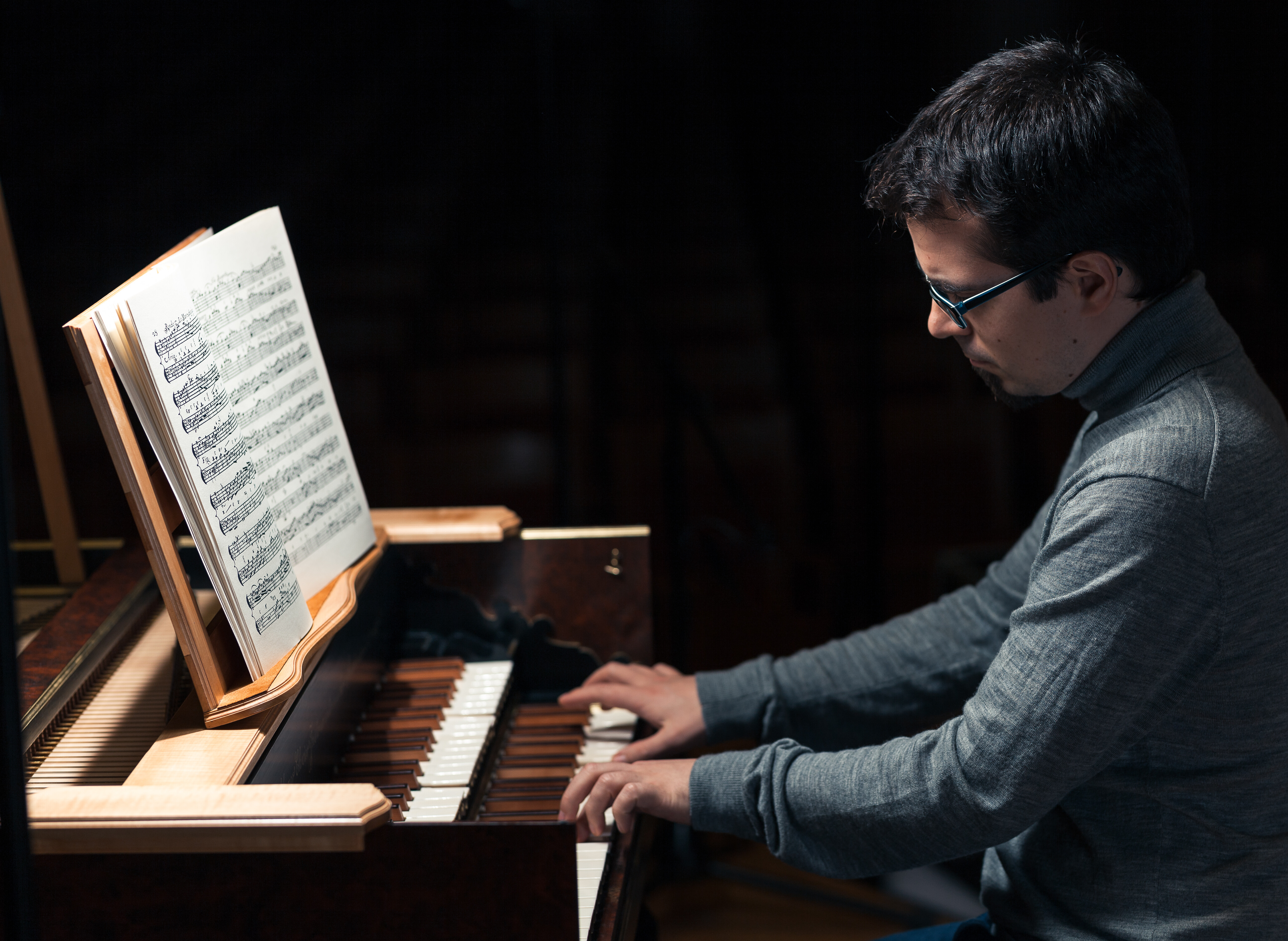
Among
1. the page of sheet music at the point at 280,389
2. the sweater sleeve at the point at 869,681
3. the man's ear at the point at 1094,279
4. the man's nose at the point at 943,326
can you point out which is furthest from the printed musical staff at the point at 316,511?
the man's ear at the point at 1094,279

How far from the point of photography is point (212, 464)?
1.20 metres

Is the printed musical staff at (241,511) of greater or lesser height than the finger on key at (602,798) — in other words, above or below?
above

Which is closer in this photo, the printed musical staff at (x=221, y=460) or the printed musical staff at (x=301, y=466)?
the printed musical staff at (x=221, y=460)

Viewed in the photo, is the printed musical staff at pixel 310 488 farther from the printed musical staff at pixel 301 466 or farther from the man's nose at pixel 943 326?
the man's nose at pixel 943 326

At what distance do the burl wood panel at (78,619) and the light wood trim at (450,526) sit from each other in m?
0.34

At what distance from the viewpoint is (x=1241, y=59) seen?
2.49 m

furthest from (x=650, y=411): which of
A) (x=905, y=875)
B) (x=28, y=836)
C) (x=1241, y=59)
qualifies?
(x=28, y=836)

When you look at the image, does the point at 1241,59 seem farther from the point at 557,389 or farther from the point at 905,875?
the point at 905,875

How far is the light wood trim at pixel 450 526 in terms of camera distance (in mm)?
1717

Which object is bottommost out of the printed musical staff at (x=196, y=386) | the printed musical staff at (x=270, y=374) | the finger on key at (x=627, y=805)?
the finger on key at (x=627, y=805)

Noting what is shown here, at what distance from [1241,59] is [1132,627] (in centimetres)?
195

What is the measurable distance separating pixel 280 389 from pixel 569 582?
0.53m

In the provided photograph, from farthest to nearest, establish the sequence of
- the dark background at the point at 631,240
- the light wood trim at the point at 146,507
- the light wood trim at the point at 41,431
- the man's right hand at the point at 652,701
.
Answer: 1. the dark background at the point at 631,240
2. the light wood trim at the point at 41,431
3. the man's right hand at the point at 652,701
4. the light wood trim at the point at 146,507

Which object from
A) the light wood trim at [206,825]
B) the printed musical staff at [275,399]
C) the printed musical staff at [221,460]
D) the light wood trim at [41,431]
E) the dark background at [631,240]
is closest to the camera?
the light wood trim at [206,825]
